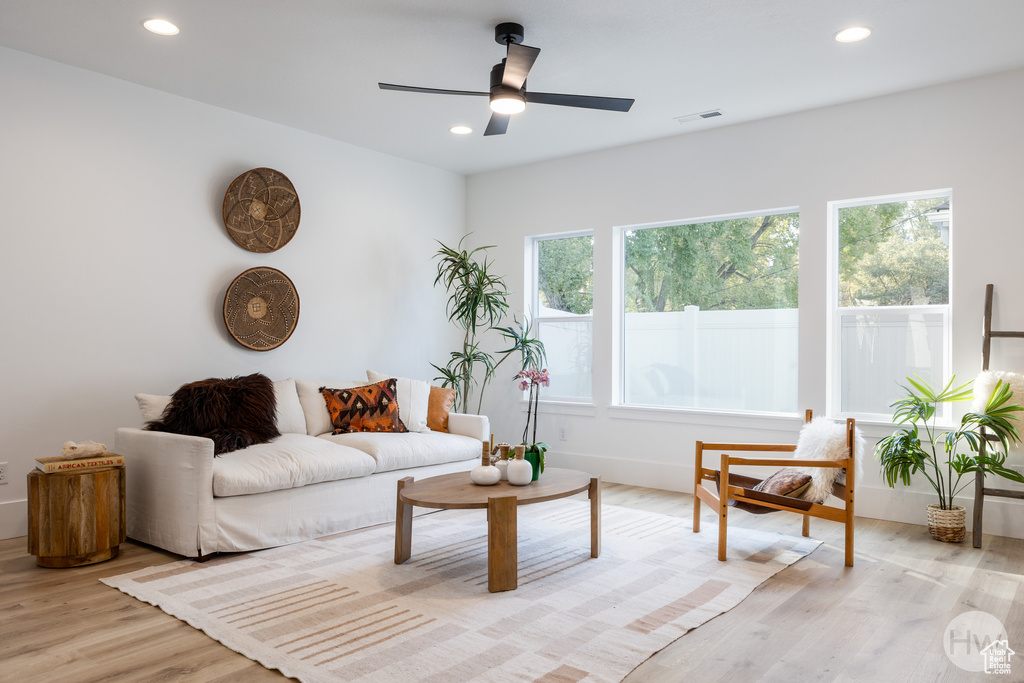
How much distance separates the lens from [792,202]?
490 cm

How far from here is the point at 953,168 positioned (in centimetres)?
427

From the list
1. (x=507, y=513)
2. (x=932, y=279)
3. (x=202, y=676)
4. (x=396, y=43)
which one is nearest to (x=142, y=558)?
(x=202, y=676)

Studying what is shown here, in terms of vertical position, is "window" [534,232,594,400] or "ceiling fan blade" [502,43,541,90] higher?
"ceiling fan blade" [502,43,541,90]

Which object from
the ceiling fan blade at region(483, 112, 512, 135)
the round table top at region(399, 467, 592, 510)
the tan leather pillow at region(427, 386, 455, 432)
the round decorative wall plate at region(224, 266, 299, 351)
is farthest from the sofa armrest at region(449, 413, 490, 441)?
the ceiling fan blade at region(483, 112, 512, 135)

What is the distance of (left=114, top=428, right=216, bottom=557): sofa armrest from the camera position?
343cm

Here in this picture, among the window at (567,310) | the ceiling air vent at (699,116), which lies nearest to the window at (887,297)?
the ceiling air vent at (699,116)

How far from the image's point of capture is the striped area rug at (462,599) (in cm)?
236

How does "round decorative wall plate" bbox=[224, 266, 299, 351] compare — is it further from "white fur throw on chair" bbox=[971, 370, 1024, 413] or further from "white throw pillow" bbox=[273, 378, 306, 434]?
"white fur throw on chair" bbox=[971, 370, 1024, 413]

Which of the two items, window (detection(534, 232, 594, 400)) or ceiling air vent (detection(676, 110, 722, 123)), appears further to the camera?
window (detection(534, 232, 594, 400))

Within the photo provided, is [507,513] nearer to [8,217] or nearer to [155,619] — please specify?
[155,619]

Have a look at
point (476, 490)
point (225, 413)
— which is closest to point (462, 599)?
point (476, 490)

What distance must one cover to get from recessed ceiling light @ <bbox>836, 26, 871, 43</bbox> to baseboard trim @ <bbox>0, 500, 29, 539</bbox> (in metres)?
5.06

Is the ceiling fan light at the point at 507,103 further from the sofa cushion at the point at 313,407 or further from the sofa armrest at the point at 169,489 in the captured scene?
the sofa cushion at the point at 313,407

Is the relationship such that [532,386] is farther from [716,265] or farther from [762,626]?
[762,626]
